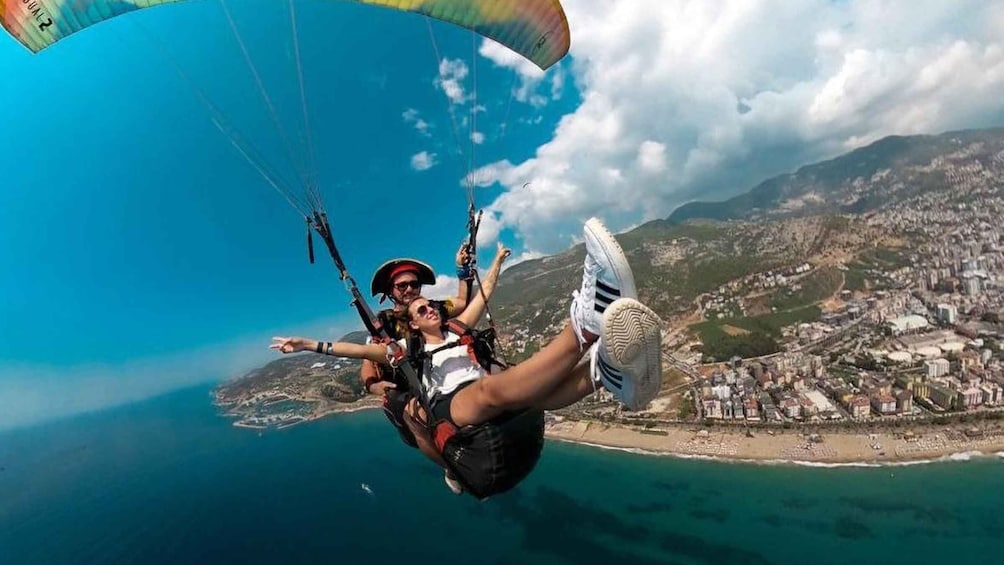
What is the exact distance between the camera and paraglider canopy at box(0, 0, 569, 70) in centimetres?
323

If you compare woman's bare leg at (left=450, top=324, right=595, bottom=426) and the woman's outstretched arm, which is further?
the woman's outstretched arm

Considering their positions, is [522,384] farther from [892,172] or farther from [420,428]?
[892,172]

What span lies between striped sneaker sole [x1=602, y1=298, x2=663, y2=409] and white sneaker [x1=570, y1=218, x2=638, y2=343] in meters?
0.09

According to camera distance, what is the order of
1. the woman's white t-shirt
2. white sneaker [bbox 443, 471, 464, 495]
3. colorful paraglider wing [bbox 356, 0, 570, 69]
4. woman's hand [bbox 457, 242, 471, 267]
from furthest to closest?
woman's hand [bbox 457, 242, 471, 267]
white sneaker [bbox 443, 471, 464, 495]
colorful paraglider wing [bbox 356, 0, 570, 69]
the woman's white t-shirt

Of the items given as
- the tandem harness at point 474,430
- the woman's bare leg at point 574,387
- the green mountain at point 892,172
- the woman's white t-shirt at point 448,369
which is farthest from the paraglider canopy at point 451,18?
the green mountain at point 892,172

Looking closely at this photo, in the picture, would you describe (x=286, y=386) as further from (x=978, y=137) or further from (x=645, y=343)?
(x=978, y=137)

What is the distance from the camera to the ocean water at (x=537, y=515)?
22.4 meters

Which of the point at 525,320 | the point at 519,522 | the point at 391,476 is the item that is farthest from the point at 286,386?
the point at 519,522

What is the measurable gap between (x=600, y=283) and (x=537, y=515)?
94.4ft

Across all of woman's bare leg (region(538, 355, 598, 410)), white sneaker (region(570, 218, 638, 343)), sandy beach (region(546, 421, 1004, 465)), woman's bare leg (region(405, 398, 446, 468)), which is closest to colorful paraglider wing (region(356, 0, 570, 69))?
white sneaker (region(570, 218, 638, 343))

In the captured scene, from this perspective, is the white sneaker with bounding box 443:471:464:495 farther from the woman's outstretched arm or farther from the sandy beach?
the sandy beach

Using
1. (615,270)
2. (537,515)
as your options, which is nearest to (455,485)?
(615,270)

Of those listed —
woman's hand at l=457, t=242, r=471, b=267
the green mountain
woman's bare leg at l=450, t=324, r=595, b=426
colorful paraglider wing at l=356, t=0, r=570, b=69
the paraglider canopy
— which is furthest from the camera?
the green mountain

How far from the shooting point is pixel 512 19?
3.82m
